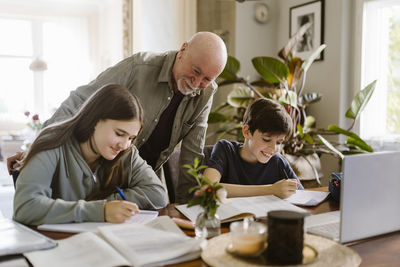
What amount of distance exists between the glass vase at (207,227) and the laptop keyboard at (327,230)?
255 mm

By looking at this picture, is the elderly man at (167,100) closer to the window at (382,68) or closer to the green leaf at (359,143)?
the green leaf at (359,143)

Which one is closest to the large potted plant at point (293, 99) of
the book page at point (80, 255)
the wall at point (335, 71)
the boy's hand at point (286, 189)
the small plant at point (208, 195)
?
the wall at point (335, 71)

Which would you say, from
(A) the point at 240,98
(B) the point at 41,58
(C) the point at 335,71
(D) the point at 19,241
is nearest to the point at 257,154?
(D) the point at 19,241

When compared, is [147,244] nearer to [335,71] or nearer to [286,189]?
[286,189]

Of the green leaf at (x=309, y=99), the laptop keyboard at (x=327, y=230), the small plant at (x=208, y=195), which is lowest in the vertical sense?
the laptop keyboard at (x=327, y=230)

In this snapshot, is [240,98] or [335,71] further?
[335,71]

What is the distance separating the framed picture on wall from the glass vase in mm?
2870

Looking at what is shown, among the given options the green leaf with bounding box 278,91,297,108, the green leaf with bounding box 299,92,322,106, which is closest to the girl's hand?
the green leaf with bounding box 278,91,297,108

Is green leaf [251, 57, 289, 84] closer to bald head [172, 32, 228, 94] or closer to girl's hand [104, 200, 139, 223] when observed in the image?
bald head [172, 32, 228, 94]

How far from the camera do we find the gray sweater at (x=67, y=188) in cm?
113

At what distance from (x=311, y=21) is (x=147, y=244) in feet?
10.5

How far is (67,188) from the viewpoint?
1.28 meters

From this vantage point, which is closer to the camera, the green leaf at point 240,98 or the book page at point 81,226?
the book page at point 81,226

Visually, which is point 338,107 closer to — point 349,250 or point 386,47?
point 386,47
